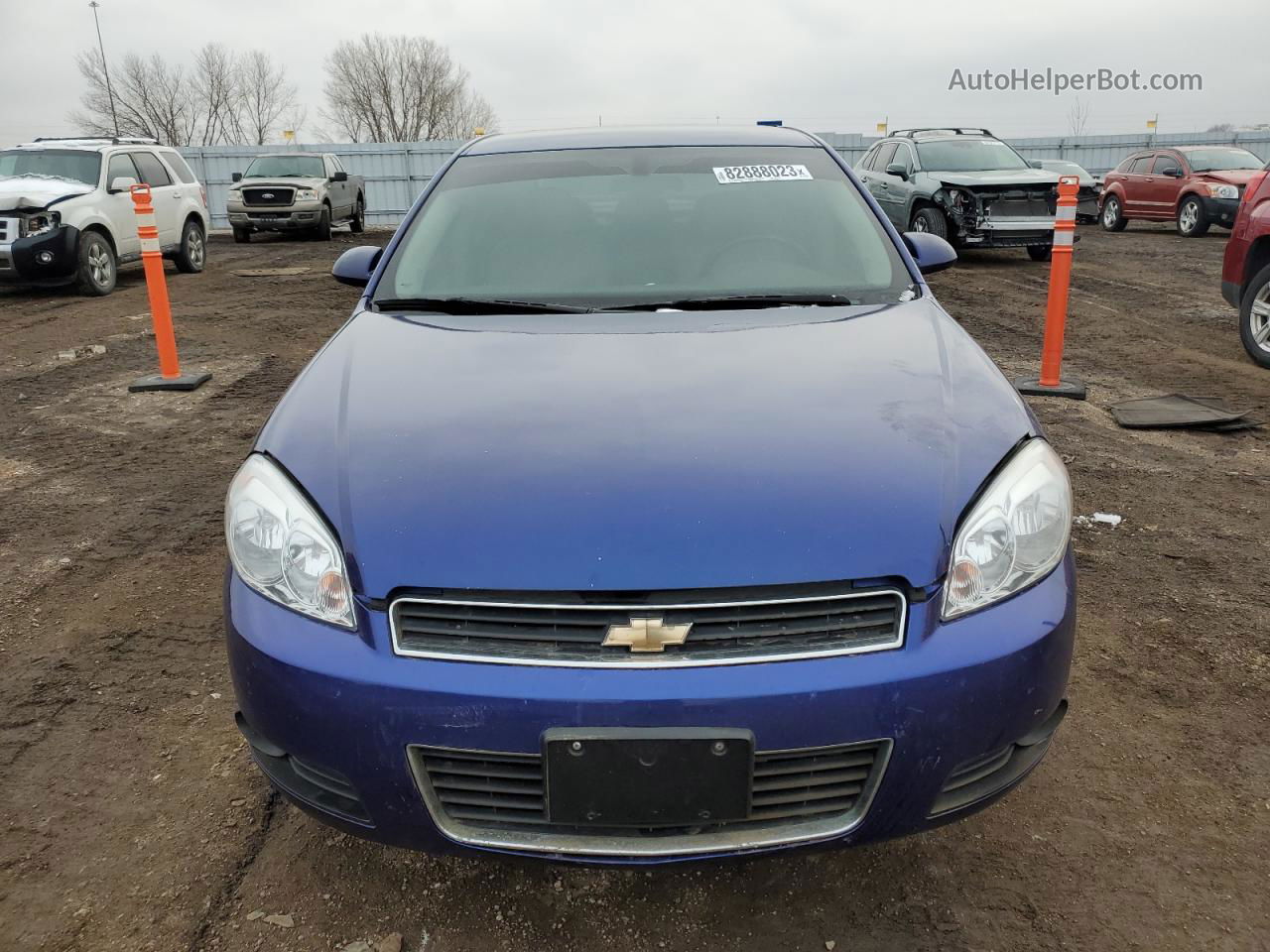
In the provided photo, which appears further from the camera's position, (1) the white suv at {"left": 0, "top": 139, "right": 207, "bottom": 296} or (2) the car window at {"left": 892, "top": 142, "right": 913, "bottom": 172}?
(2) the car window at {"left": 892, "top": 142, "right": 913, "bottom": 172}

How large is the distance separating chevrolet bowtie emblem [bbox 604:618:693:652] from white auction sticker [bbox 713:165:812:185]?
1976 millimetres

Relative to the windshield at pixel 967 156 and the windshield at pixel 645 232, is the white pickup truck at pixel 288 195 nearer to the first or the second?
the windshield at pixel 967 156

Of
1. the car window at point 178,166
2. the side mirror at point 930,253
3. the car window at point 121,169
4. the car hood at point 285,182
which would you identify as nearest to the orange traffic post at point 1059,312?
the side mirror at point 930,253

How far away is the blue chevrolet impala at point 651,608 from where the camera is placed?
61.9 inches

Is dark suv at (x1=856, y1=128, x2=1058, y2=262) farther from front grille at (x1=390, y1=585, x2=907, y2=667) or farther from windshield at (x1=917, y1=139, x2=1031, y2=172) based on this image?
front grille at (x1=390, y1=585, x2=907, y2=667)

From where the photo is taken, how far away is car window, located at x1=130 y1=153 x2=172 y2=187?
12133mm

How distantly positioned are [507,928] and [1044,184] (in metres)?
12.4

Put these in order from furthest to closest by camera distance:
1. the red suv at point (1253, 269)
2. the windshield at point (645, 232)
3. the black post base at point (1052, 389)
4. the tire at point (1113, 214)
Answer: the tire at point (1113, 214) < the red suv at point (1253, 269) < the black post base at point (1052, 389) < the windshield at point (645, 232)

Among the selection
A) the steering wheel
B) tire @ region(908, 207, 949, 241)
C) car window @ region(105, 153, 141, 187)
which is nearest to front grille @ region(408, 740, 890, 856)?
the steering wheel

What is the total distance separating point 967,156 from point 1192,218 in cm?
548

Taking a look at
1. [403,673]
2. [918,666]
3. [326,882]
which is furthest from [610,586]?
[326,882]

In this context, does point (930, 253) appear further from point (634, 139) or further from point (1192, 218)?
point (1192, 218)

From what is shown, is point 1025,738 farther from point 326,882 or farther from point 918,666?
point 326,882

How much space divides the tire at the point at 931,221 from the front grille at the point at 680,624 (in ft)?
38.0
